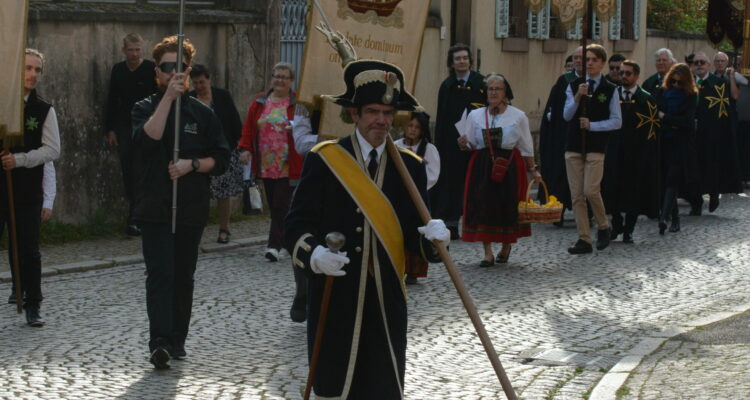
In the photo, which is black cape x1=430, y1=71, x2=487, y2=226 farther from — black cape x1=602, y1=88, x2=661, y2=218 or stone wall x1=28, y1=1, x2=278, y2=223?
stone wall x1=28, y1=1, x2=278, y2=223

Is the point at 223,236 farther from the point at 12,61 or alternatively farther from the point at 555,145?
the point at 12,61

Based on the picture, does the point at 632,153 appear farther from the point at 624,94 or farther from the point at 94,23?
the point at 94,23

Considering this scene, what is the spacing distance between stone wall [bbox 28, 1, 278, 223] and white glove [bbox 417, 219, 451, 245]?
29.3 ft

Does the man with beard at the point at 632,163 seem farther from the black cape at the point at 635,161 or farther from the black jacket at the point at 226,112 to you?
the black jacket at the point at 226,112

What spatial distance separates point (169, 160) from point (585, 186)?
6.26 metres

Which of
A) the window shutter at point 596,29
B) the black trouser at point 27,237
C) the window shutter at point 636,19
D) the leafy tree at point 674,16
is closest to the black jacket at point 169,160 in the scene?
the black trouser at point 27,237

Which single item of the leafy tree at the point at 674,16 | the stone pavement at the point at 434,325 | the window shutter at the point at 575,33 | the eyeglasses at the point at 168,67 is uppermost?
the leafy tree at the point at 674,16

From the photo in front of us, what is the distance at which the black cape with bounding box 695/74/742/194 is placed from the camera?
58.8ft

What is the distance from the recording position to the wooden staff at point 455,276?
229 inches

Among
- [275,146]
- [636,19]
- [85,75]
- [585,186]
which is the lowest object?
[585,186]

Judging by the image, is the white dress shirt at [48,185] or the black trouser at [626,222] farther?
the black trouser at [626,222]

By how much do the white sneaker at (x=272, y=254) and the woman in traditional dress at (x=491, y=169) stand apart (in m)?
1.67

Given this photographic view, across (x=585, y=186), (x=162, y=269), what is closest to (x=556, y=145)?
(x=585, y=186)

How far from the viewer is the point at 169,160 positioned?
27.1ft
